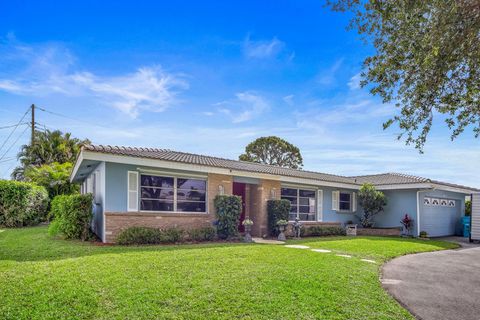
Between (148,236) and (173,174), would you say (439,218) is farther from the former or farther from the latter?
(148,236)

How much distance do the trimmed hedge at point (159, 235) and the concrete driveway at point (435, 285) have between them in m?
6.41

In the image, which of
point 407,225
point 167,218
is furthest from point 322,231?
point 167,218

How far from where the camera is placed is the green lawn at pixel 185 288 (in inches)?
180

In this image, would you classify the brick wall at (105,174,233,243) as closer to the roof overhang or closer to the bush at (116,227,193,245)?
the bush at (116,227,193,245)

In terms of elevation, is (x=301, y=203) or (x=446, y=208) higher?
(x=301, y=203)

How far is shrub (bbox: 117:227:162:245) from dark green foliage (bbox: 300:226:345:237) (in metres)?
7.46

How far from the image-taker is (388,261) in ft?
31.6

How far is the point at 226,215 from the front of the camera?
514 inches

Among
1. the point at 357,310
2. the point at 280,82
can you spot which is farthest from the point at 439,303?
the point at 280,82

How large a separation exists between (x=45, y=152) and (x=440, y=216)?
28812 millimetres

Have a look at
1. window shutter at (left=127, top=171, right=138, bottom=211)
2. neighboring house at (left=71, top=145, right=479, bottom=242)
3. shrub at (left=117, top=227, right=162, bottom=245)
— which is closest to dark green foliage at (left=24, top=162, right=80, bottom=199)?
neighboring house at (left=71, top=145, right=479, bottom=242)

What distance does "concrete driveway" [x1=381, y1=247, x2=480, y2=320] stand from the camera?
210 inches

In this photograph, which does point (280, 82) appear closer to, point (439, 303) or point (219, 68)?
point (219, 68)

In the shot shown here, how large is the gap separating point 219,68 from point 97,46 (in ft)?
14.1
